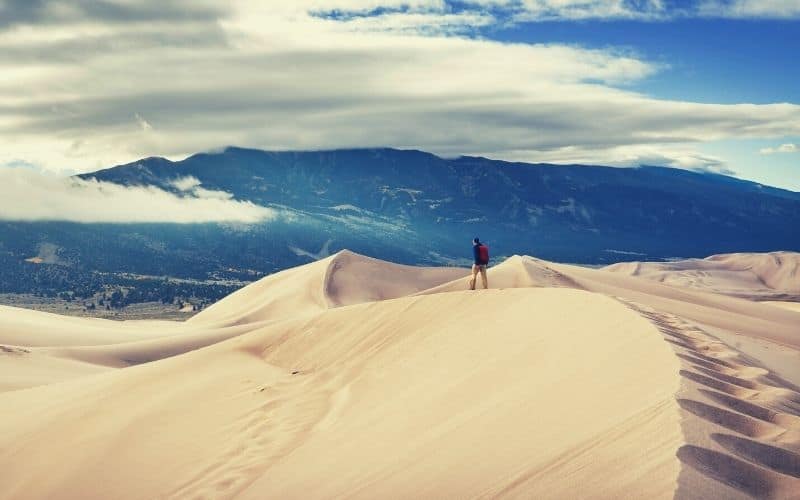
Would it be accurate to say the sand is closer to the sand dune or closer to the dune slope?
the dune slope

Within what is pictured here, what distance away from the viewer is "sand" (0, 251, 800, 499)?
806 centimetres

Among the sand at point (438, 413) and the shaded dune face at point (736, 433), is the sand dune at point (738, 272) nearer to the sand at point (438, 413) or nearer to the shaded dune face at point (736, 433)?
the sand at point (438, 413)

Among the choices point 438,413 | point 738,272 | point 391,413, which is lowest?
point 738,272

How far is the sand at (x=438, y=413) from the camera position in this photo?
8.06 m

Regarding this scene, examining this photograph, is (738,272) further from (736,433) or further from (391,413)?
(736,433)

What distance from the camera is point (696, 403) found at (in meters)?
8.99

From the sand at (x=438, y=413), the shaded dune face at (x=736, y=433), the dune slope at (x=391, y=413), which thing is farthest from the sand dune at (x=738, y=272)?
the shaded dune face at (x=736, y=433)

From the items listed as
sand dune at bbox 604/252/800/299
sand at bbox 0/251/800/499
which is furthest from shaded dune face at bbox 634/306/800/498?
sand dune at bbox 604/252/800/299

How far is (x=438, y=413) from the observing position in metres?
12.0

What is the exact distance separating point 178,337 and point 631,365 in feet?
129

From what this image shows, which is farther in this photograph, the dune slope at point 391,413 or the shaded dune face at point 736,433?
the dune slope at point 391,413

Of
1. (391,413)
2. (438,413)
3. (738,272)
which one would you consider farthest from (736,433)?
(738,272)

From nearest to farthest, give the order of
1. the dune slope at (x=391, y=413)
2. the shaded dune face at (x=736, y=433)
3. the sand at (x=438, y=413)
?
the shaded dune face at (x=736, y=433), the sand at (x=438, y=413), the dune slope at (x=391, y=413)

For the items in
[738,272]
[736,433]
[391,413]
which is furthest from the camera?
[738,272]
